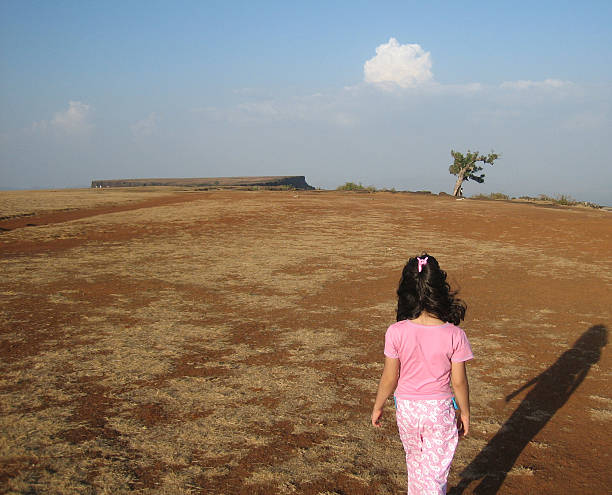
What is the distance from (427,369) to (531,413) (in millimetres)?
2104

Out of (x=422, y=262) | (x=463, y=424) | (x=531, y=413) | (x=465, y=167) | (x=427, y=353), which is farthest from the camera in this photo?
(x=465, y=167)

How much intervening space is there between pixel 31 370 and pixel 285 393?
2393 mm

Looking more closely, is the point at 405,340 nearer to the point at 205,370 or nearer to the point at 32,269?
the point at 205,370

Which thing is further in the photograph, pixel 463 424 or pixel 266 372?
pixel 266 372

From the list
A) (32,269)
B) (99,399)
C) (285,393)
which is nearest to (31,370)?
(99,399)

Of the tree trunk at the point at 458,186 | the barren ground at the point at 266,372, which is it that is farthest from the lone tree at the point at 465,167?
the barren ground at the point at 266,372

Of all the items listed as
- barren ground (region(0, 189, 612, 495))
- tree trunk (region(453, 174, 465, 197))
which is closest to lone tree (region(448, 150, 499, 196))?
tree trunk (region(453, 174, 465, 197))

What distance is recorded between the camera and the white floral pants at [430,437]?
2465 mm

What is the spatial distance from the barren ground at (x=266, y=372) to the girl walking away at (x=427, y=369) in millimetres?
640

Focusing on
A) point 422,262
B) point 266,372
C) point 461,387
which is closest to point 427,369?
point 461,387

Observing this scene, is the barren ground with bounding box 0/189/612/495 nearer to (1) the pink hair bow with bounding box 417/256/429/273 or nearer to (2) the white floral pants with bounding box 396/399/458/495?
(2) the white floral pants with bounding box 396/399/458/495

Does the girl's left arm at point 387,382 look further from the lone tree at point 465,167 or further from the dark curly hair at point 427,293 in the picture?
the lone tree at point 465,167

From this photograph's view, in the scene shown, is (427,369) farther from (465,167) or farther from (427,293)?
(465,167)

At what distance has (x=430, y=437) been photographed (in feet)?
8.20
